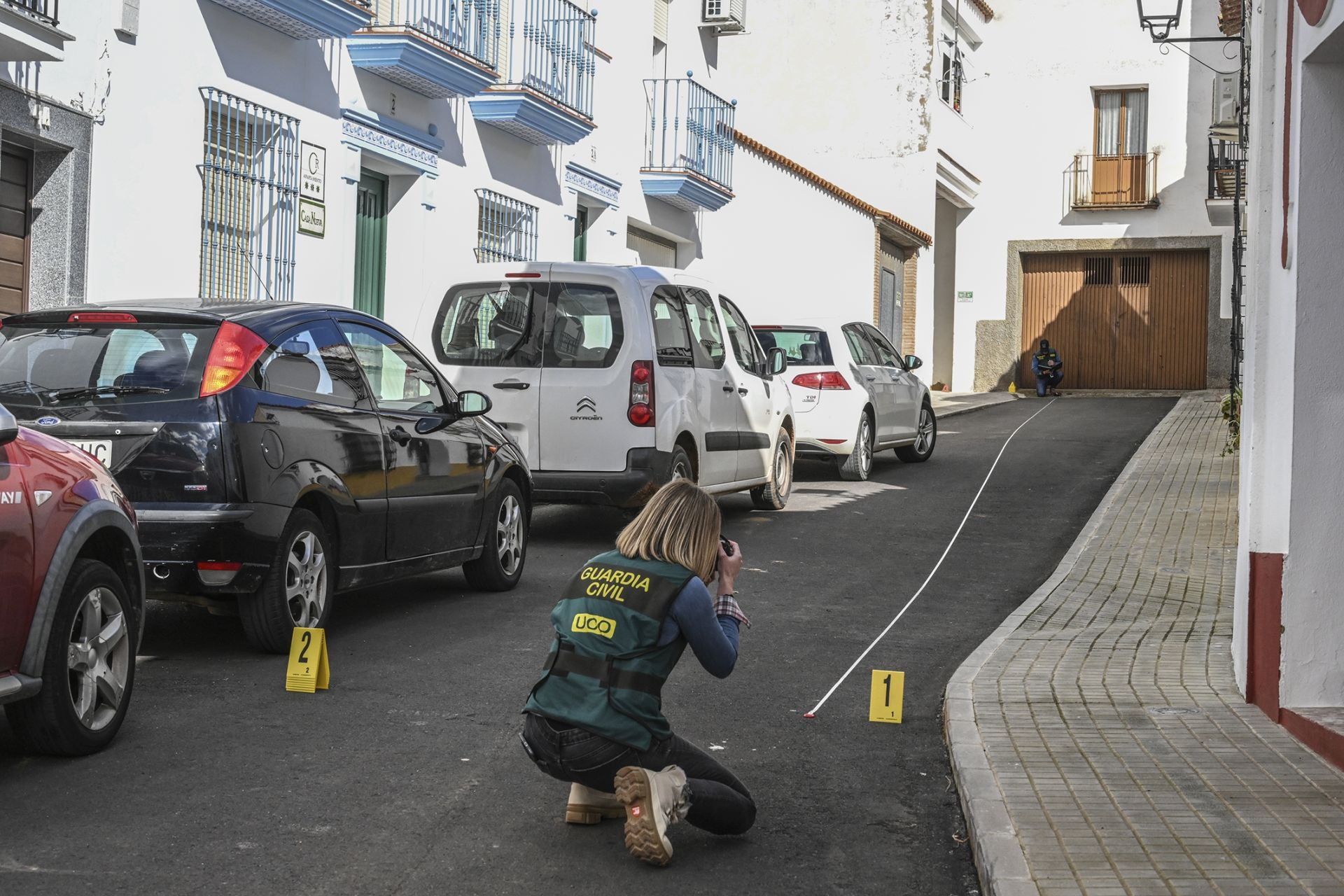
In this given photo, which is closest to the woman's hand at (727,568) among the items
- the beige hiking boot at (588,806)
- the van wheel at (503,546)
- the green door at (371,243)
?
the beige hiking boot at (588,806)

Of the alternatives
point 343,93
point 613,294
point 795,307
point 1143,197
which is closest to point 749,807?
point 613,294

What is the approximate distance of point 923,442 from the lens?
1839cm

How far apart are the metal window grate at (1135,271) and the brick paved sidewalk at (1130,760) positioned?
98.1ft

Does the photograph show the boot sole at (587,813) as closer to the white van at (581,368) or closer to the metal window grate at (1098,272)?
the white van at (581,368)

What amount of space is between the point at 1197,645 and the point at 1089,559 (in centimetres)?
302

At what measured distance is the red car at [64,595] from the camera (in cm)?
511

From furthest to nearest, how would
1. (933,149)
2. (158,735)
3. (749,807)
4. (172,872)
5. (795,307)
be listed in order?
1. (933,149)
2. (795,307)
3. (158,735)
4. (749,807)
5. (172,872)

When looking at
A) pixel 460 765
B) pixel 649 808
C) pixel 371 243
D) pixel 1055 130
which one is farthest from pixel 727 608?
pixel 1055 130

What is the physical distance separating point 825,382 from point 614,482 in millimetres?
5567

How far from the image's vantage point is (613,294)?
10945 millimetres

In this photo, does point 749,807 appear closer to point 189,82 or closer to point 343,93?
point 189,82

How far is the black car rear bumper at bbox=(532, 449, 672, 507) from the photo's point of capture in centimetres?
1080

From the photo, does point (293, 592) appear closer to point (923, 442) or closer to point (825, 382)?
point (825, 382)

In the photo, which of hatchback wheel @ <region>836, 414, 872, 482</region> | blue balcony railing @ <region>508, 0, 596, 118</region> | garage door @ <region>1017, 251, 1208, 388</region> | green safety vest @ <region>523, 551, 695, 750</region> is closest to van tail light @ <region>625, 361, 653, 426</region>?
hatchback wheel @ <region>836, 414, 872, 482</region>
